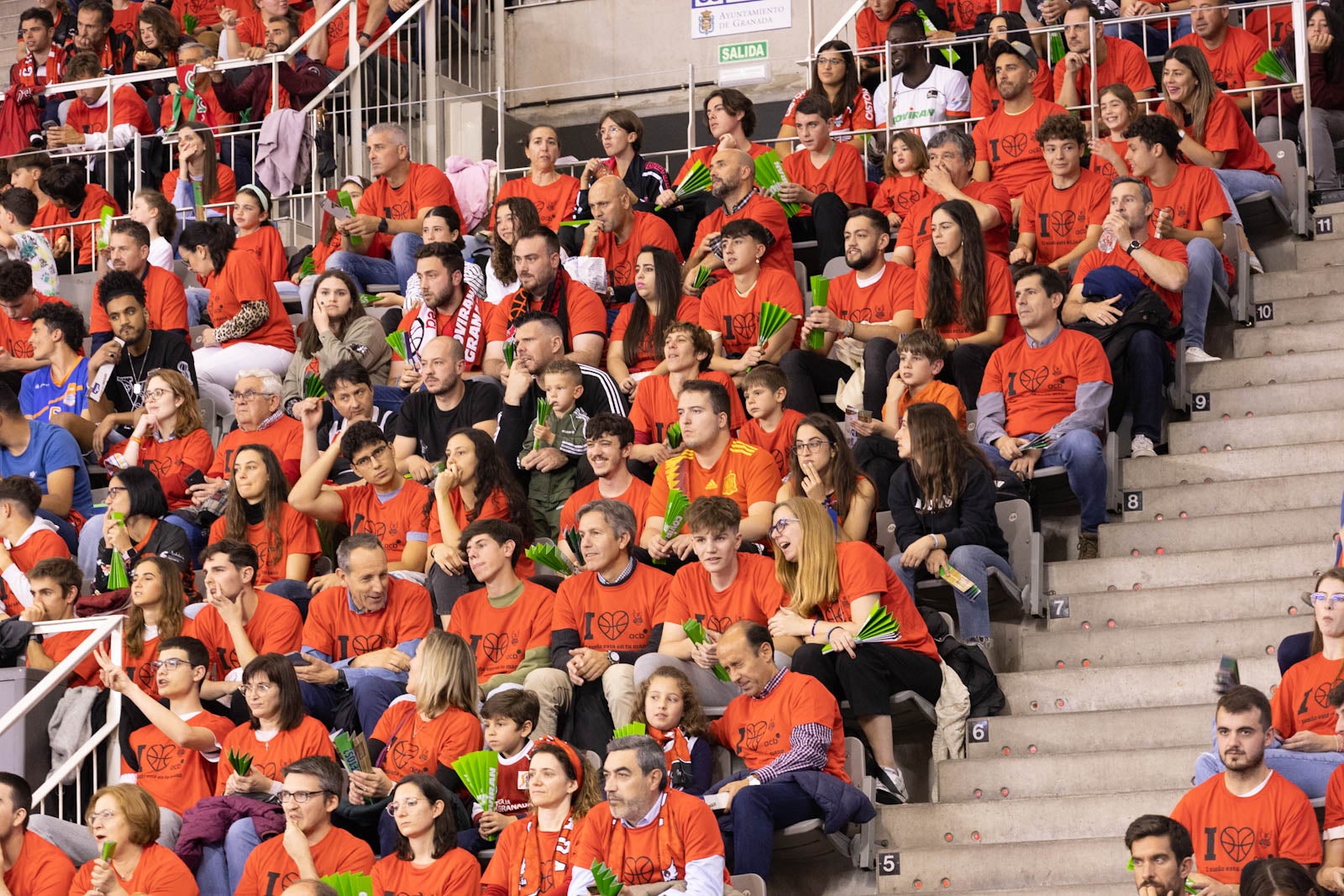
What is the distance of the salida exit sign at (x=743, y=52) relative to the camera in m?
13.9

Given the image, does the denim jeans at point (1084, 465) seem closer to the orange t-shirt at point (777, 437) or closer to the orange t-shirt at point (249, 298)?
the orange t-shirt at point (777, 437)

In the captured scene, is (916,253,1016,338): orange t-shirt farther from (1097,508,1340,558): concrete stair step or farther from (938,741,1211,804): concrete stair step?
(938,741,1211,804): concrete stair step

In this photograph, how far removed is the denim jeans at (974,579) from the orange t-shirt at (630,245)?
3.14 metres

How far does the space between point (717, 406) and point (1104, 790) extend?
2.25 m

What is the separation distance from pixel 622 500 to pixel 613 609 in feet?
2.44

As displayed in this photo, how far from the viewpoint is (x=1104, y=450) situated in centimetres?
881

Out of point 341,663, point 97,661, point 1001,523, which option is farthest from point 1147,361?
point 97,661

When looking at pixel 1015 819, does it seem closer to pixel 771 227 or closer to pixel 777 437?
pixel 777 437

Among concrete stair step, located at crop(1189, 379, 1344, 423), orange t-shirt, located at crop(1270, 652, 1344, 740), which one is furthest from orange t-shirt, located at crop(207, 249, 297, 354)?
orange t-shirt, located at crop(1270, 652, 1344, 740)

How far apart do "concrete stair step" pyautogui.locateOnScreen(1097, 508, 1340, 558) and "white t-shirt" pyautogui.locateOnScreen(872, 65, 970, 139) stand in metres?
3.48

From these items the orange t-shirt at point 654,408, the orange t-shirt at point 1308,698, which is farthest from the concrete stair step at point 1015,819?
the orange t-shirt at point 654,408

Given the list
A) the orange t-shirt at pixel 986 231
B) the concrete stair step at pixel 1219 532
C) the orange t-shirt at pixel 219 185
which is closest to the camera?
the concrete stair step at pixel 1219 532

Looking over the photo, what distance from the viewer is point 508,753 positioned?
7.64 meters

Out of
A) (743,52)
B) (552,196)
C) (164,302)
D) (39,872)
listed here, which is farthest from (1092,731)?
(743,52)
